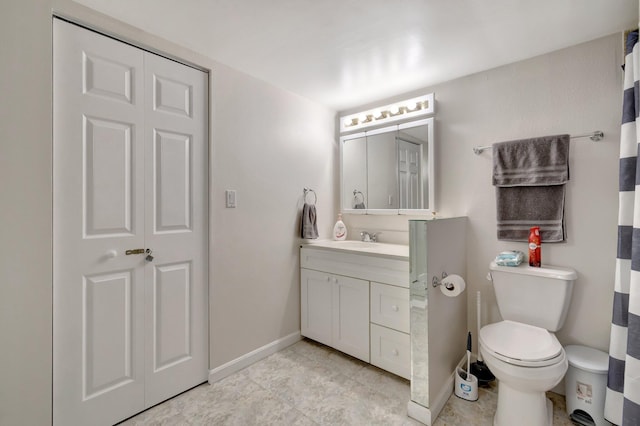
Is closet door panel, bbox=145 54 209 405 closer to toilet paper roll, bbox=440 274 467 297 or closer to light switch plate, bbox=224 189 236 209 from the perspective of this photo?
light switch plate, bbox=224 189 236 209

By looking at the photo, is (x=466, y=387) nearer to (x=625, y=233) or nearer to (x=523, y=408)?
(x=523, y=408)

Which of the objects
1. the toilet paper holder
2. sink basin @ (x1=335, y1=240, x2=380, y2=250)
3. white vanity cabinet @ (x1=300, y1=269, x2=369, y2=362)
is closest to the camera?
the toilet paper holder

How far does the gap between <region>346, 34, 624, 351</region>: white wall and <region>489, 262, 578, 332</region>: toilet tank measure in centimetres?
18

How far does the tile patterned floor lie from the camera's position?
1.64m

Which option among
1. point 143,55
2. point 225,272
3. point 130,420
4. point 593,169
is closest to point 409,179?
point 593,169

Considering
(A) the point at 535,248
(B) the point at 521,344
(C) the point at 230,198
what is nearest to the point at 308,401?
(B) the point at 521,344

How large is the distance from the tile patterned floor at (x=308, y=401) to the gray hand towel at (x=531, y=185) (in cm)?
108

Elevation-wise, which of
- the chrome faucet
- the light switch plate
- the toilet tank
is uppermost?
the light switch plate

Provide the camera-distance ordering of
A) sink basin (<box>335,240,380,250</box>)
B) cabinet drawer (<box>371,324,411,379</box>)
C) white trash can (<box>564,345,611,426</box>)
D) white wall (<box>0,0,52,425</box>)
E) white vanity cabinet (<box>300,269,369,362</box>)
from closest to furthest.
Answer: white wall (<box>0,0,52,425</box>), white trash can (<box>564,345,611,426</box>), cabinet drawer (<box>371,324,411,379</box>), white vanity cabinet (<box>300,269,369,362</box>), sink basin (<box>335,240,380,250</box>)

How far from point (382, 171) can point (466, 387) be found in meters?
1.74

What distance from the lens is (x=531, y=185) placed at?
189 centimetres

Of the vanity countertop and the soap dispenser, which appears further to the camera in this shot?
the soap dispenser

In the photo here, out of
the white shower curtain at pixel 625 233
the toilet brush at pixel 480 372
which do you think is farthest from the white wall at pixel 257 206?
the white shower curtain at pixel 625 233

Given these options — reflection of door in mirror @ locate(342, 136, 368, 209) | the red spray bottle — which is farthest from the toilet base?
reflection of door in mirror @ locate(342, 136, 368, 209)
